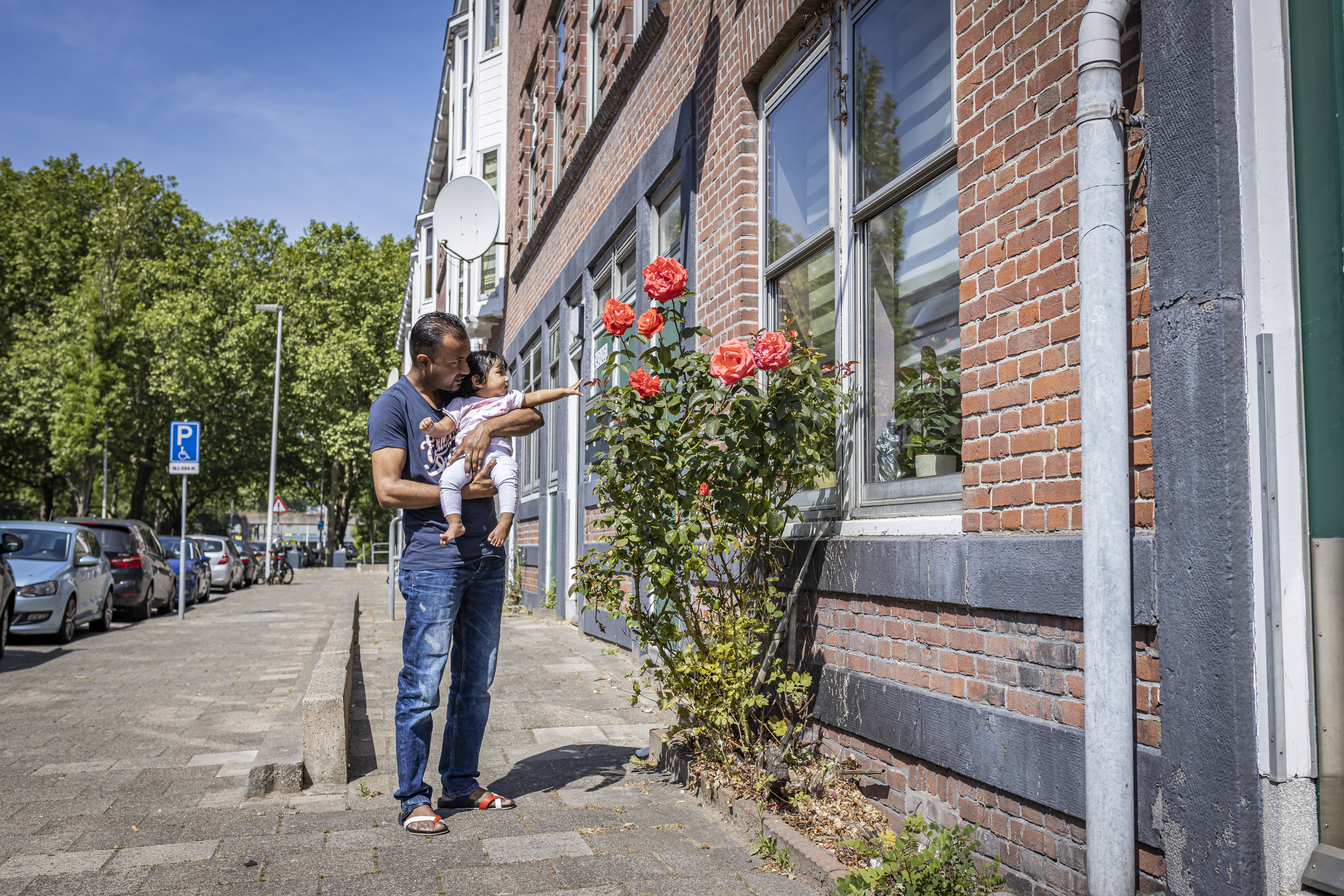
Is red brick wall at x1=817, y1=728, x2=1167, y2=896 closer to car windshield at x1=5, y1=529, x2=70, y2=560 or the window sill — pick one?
the window sill

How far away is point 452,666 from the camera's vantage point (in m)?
4.56

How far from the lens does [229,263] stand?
43.9 meters

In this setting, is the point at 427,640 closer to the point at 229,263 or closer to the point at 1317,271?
the point at 1317,271

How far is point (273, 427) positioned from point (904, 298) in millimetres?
37633

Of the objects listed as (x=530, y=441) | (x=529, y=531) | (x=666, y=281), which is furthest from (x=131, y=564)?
(x=666, y=281)

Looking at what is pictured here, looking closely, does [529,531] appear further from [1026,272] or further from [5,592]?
[1026,272]

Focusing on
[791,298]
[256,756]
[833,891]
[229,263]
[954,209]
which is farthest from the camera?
[229,263]

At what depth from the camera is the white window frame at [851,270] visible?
438cm

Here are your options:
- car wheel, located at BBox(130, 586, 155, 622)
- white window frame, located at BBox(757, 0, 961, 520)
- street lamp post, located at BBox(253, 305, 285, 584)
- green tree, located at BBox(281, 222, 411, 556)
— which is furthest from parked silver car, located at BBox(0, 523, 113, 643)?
green tree, located at BBox(281, 222, 411, 556)

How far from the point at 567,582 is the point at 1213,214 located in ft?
36.0

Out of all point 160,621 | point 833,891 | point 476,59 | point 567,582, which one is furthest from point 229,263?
point 833,891

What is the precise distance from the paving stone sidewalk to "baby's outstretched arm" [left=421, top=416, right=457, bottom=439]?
1.66 metres

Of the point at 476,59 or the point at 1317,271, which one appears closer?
the point at 1317,271

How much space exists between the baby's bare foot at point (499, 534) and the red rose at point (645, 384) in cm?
80
